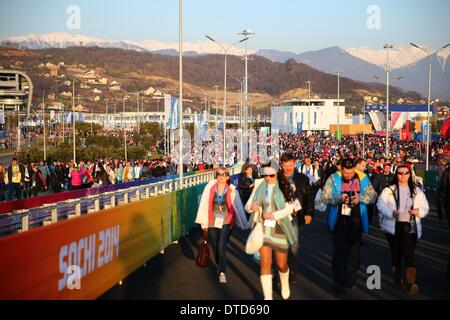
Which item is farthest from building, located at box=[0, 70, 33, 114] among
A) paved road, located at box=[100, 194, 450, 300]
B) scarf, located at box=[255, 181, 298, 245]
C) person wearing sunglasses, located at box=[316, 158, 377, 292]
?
scarf, located at box=[255, 181, 298, 245]

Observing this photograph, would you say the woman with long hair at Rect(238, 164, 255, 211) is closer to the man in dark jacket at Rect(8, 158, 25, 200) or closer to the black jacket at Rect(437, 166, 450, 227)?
the black jacket at Rect(437, 166, 450, 227)

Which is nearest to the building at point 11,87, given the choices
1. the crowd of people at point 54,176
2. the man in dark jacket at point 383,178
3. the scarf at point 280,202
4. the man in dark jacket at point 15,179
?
the crowd of people at point 54,176

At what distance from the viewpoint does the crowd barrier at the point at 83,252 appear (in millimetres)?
7023

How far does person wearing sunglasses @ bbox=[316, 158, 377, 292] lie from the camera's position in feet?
35.5

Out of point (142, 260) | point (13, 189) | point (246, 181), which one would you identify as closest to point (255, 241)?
point (142, 260)

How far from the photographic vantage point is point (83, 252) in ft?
30.2

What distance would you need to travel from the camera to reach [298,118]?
196m

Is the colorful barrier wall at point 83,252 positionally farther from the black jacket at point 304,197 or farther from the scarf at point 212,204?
the black jacket at point 304,197

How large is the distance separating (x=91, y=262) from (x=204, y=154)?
186ft

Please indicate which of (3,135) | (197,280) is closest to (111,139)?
(3,135)

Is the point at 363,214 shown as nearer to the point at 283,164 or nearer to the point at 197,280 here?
the point at 283,164

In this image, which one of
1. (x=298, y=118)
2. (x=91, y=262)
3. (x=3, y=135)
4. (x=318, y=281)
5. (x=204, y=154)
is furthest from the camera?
(x=298, y=118)

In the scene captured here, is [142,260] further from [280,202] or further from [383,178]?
[383,178]

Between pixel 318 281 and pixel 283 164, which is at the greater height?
pixel 283 164
